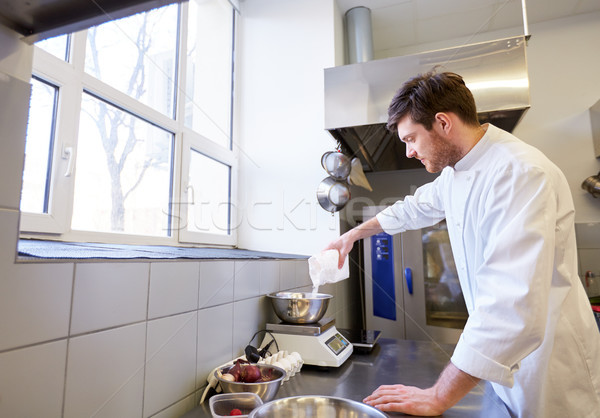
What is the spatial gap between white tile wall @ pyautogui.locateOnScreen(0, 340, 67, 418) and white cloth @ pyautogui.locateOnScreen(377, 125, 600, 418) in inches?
29.5

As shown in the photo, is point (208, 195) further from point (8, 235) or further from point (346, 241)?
point (8, 235)

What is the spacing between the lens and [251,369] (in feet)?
2.88

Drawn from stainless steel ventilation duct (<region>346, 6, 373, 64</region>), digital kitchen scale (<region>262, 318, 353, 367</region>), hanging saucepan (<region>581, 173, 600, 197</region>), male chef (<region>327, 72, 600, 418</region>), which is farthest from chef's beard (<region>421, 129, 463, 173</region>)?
hanging saucepan (<region>581, 173, 600, 197</region>)

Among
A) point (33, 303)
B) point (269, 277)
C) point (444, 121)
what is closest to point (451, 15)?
point (444, 121)

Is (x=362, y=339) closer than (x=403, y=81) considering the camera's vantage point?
Yes

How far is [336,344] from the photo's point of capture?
118 cm

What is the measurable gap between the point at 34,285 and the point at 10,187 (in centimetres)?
15

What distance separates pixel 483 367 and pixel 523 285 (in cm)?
18

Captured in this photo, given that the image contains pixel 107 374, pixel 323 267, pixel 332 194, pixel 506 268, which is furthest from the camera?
pixel 332 194

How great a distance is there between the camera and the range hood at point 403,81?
1.64 meters

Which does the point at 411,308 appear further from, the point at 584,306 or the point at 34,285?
the point at 34,285

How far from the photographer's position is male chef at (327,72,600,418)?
746mm

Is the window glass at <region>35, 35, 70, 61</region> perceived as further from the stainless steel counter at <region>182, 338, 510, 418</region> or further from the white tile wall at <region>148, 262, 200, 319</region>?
the stainless steel counter at <region>182, 338, 510, 418</region>

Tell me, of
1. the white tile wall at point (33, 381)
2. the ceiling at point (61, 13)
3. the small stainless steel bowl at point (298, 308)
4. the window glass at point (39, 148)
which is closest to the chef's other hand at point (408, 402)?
the small stainless steel bowl at point (298, 308)
